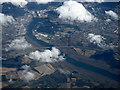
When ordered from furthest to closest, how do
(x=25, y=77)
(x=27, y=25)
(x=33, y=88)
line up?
(x=27, y=25) < (x=25, y=77) < (x=33, y=88)

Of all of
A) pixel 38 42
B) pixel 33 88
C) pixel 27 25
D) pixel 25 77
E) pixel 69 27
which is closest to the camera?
pixel 33 88

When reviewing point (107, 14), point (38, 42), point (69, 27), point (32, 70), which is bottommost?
point (32, 70)

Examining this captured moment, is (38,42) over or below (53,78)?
over

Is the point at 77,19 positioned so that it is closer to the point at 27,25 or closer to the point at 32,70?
the point at 27,25

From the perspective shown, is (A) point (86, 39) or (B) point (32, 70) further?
(A) point (86, 39)

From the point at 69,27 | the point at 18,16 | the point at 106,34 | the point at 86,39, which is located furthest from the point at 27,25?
the point at 106,34

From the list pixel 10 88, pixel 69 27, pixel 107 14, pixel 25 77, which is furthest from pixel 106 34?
pixel 10 88

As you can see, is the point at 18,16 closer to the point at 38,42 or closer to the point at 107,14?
the point at 38,42

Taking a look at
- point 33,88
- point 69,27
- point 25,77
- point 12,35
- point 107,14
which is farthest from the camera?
point 107,14

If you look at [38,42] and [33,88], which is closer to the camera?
[33,88]
